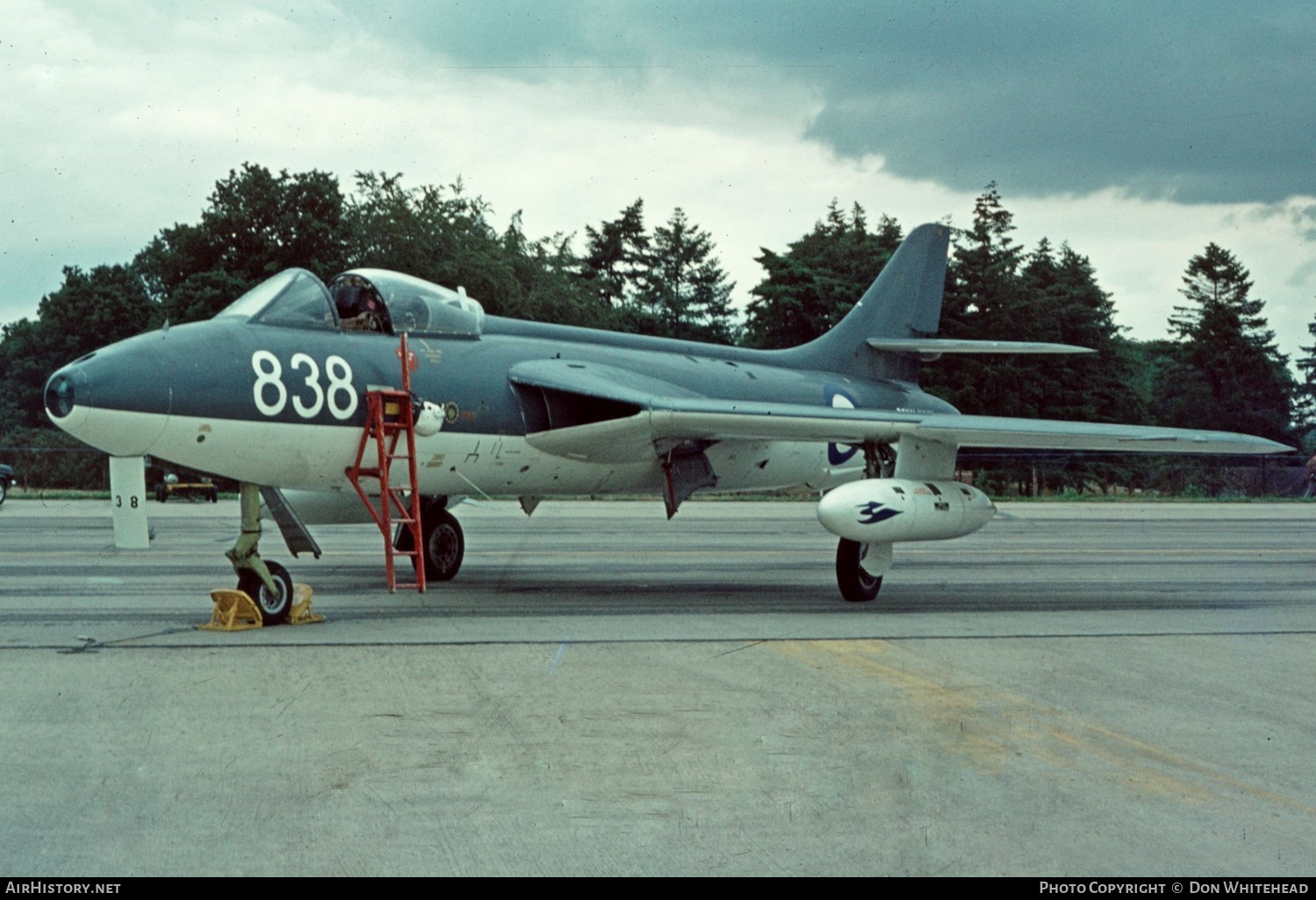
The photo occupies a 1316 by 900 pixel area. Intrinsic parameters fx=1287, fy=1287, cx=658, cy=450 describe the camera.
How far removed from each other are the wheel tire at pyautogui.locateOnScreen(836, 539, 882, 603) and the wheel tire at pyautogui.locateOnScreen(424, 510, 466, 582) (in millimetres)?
4749

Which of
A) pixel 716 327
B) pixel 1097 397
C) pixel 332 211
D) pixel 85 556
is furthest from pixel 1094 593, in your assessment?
pixel 716 327

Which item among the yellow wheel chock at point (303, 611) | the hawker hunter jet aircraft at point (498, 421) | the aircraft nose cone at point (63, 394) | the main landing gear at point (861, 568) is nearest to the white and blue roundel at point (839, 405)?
the hawker hunter jet aircraft at point (498, 421)

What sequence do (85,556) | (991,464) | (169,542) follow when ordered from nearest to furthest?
(85,556) → (169,542) → (991,464)

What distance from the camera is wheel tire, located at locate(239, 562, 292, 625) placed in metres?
11.3

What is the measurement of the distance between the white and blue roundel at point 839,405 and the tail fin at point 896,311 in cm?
71

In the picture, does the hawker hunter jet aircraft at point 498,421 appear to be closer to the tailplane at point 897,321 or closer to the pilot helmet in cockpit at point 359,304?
the pilot helmet in cockpit at point 359,304

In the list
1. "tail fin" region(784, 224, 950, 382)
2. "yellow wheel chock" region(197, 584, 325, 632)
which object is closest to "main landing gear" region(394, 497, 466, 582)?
"yellow wheel chock" region(197, 584, 325, 632)

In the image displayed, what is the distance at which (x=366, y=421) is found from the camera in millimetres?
12305

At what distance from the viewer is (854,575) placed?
13977mm

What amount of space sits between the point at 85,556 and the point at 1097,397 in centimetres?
5175

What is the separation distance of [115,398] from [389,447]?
9.17 ft

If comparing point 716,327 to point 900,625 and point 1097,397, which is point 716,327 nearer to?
point 1097,397

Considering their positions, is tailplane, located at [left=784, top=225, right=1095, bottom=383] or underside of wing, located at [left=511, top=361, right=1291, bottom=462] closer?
underside of wing, located at [left=511, top=361, right=1291, bottom=462]

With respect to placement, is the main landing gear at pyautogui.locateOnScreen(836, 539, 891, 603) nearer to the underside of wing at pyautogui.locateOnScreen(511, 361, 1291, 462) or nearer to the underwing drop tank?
the underwing drop tank
